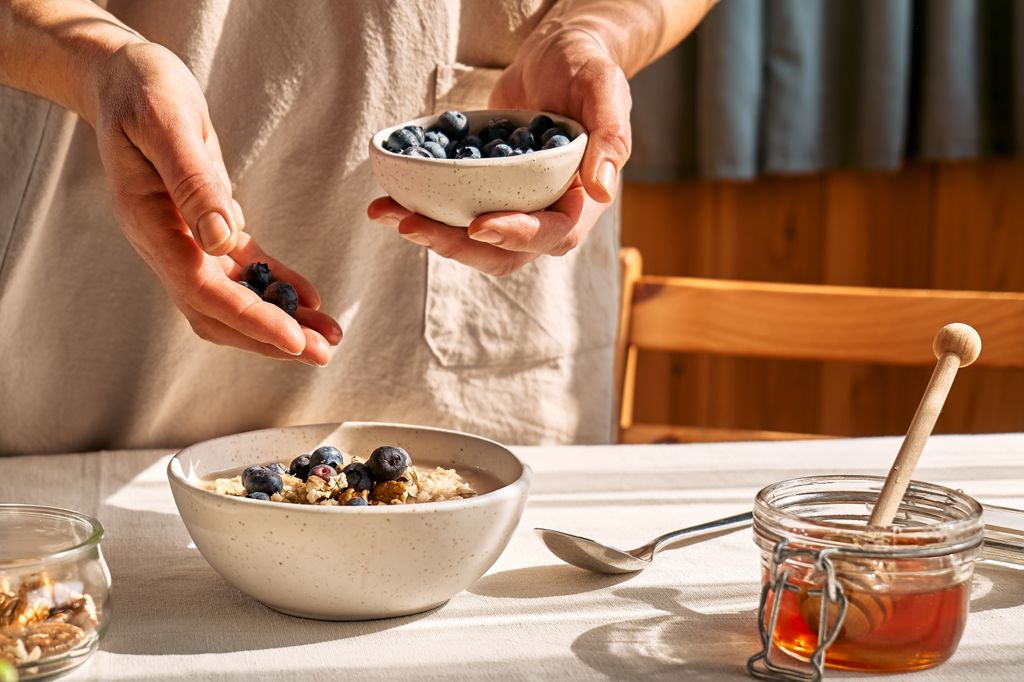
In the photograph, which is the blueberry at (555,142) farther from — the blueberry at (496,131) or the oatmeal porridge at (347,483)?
the oatmeal porridge at (347,483)

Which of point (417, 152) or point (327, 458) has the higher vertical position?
point (417, 152)

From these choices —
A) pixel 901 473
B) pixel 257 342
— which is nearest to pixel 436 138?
pixel 257 342

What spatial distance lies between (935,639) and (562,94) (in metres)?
0.67

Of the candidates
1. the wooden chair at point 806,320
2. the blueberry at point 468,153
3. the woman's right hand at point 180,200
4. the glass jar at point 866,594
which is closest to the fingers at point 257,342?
the woman's right hand at point 180,200

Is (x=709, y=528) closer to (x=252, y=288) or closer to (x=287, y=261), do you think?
(x=252, y=288)

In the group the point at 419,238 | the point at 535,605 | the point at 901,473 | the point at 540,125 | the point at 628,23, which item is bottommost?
the point at 535,605

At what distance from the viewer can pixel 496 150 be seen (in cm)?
104

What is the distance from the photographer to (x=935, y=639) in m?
0.73

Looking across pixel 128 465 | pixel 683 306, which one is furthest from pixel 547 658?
pixel 683 306

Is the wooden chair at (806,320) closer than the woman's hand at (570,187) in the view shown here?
No

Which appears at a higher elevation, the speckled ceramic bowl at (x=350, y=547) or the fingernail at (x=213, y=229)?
the fingernail at (x=213, y=229)

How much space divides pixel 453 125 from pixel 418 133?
56 mm

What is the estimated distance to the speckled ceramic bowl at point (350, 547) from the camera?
2.48ft

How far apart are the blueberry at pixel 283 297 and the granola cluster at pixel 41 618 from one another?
0.34 metres
